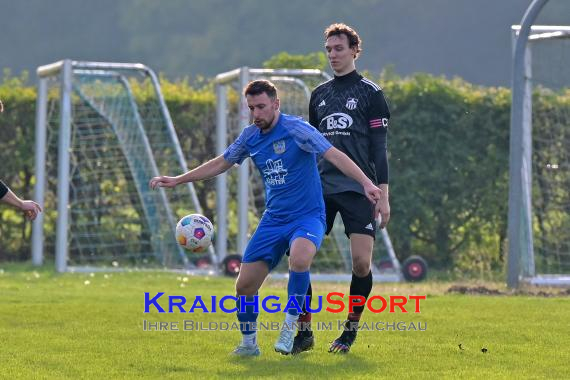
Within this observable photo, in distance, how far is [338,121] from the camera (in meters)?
10.4

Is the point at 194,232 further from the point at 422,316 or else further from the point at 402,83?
the point at 402,83

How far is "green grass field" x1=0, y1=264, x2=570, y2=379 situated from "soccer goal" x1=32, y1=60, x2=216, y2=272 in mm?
5773

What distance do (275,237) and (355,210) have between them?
29.7 inches

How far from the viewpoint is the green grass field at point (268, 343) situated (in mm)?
8922

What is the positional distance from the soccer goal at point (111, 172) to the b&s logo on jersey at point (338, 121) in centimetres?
1055

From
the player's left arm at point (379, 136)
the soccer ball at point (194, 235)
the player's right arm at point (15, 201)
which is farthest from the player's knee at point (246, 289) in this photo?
the player's right arm at point (15, 201)

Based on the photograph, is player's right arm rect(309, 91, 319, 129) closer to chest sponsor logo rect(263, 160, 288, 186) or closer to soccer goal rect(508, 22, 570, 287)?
chest sponsor logo rect(263, 160, 288, 186)

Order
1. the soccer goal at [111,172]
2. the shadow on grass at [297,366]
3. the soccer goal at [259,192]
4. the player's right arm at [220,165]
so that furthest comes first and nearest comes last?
the soccer goal at [111,172]
the soccer goal at [259,192]
the player's right arm at [220,165]
the shadow on grass at [297,366]

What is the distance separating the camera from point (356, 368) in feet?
29.8

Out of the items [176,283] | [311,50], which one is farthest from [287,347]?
[311,50]

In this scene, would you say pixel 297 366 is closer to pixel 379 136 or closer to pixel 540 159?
pixel 379 136

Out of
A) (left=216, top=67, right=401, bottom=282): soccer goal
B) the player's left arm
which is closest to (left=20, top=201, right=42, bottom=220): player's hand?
the player's left arm

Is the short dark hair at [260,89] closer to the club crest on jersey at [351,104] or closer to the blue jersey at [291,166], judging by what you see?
the blue jersey at [291,166]

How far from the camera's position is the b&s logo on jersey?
1034cm
